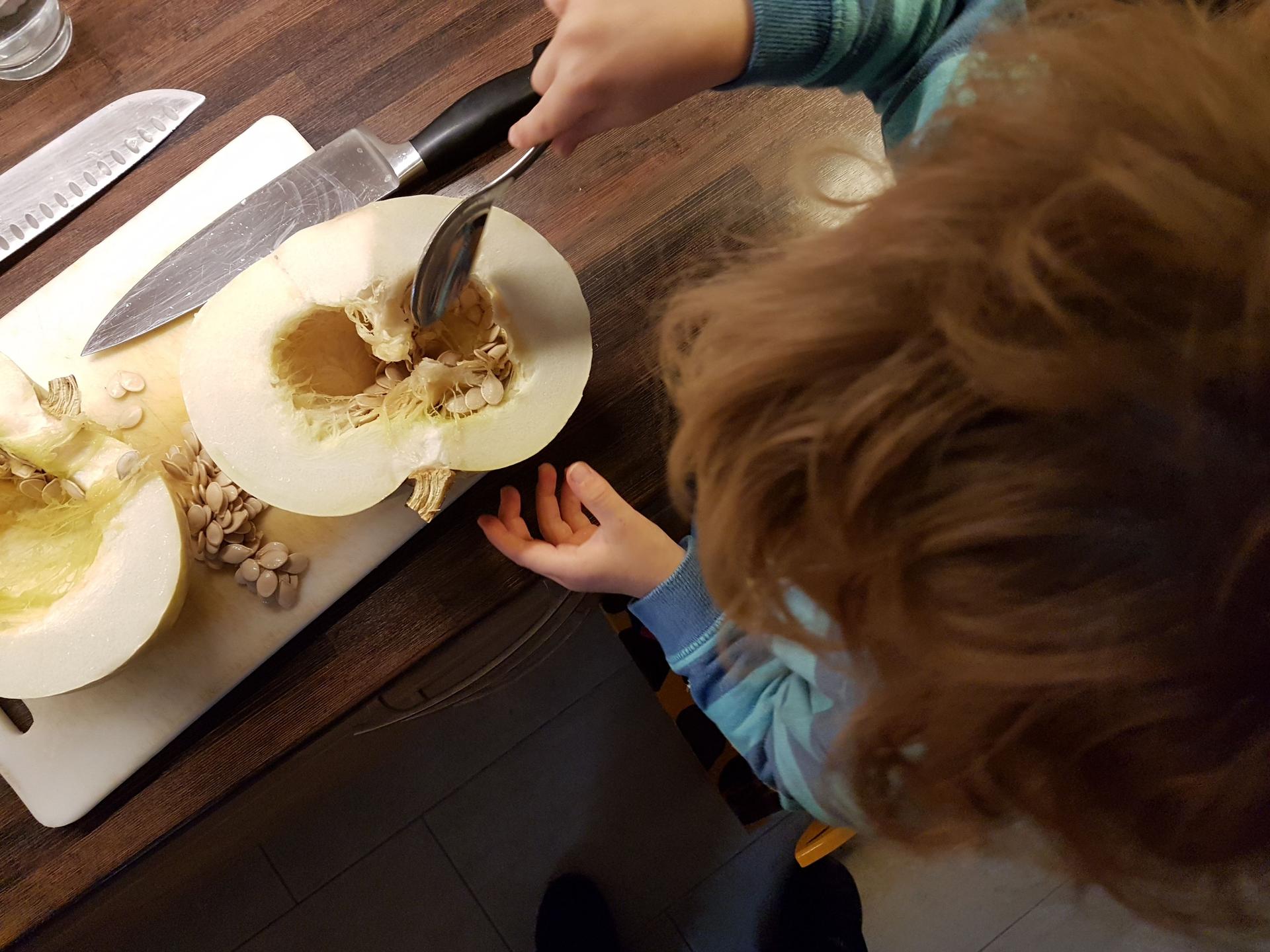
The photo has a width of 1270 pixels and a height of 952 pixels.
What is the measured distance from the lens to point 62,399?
590mm

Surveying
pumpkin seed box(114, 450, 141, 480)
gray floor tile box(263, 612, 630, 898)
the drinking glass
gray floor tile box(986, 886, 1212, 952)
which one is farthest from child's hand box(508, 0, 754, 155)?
gray floor tile box(986, 886, 1212, 952)

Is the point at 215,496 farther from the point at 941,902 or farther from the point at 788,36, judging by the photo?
the point at 941,902

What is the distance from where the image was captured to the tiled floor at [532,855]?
1.14 metres

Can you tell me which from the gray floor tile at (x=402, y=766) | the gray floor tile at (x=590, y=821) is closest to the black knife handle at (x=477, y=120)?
the gray floor tile at (x=402, y=766)

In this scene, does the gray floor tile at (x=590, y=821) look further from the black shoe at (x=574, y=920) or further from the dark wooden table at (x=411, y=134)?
the dark wooden table at (x=411, y=134)

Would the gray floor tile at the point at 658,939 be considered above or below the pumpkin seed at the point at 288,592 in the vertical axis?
below

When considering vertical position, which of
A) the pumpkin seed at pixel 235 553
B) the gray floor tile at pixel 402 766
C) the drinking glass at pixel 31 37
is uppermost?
the drinking glass at pixel 31 37

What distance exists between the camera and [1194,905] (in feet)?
1.44

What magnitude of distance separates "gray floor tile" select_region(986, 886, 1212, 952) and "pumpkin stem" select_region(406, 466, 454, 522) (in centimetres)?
110

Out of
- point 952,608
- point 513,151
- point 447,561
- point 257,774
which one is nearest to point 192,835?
A: point 257,774

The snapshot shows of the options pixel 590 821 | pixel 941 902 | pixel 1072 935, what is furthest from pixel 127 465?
pixel 1072 935

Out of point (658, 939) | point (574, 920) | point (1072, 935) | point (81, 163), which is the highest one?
point (81, 163)

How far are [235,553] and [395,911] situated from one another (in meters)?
0.77

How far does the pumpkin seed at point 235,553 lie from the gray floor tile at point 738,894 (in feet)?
2.87
